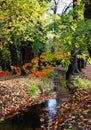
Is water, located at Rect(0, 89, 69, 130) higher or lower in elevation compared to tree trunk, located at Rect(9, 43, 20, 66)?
lower

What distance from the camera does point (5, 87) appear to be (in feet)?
52.1

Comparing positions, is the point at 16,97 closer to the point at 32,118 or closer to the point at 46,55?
the point at 46,55

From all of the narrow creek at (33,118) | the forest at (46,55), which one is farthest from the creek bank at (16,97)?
the narrow creek at (33,118)

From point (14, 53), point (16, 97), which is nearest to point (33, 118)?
point (16, 97)

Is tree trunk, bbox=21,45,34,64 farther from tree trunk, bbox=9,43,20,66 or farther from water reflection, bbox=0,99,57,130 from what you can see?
water reflection, bbox=0,99,57,130

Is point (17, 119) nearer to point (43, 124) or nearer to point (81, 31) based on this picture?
point (43, 124)

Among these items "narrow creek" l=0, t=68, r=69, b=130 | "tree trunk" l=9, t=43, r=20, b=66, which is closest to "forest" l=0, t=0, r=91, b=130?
"tree trunk" l=9, t=43, r=20, b=66

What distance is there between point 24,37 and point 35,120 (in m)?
8.80

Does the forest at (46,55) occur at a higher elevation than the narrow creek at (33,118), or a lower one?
higher

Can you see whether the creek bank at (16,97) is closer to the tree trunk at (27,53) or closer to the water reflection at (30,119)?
the water reflection at (30,119)

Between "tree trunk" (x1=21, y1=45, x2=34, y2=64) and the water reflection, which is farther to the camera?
"tree trunk" (x1=21, y1=45, x2=34, y2=64)

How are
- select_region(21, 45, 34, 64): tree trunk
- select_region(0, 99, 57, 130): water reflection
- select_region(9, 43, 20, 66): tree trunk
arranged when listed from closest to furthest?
select_region(0, 99, 57, 130): water reflection, select_region(21, 45, 34, 64): tree trunk, select_region(9, 43, 20, 66): tree trunk

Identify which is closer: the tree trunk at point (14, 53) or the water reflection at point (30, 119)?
the water reflection at point (30, 119)

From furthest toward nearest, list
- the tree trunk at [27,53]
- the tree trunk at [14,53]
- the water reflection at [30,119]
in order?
1. the tree trunk at [14,53]
2. the tree trunk at [27,53]
3. the water reflection at [30,119]
